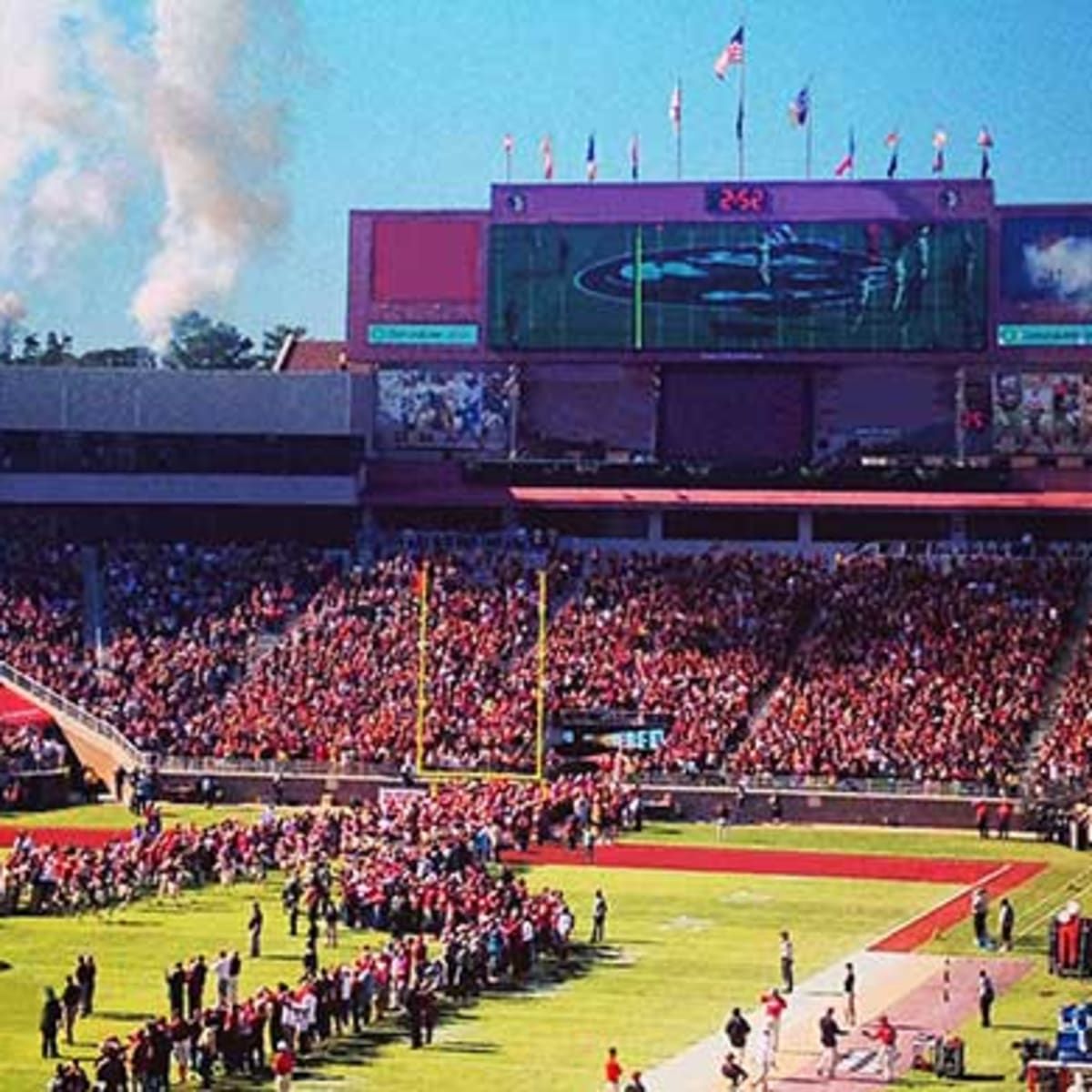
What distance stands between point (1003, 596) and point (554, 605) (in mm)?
11844

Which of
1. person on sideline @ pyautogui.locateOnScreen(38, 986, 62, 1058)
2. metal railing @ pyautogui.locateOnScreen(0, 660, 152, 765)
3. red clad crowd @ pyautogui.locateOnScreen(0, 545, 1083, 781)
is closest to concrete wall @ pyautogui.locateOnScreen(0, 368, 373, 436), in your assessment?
red clad crowd @ pyautogui.locateOnScreen(0, 545, 1083, 781)

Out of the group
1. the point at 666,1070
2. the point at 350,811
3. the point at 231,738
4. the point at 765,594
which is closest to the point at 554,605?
the point at 765,594

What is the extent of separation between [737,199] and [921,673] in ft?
54.4

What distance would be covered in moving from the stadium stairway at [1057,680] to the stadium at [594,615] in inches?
5.2

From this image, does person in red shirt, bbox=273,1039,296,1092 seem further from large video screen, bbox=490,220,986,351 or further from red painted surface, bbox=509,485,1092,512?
large video screen, bbox=490,220,986,351

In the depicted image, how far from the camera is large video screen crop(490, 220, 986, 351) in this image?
7381 centimetres

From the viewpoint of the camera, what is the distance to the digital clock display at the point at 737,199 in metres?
75.1

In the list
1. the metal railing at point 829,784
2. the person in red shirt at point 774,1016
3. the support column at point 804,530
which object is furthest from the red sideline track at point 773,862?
the support column at point 804,530

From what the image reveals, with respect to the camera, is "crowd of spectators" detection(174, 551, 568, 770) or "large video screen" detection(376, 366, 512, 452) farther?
"large video screen" detection(376, 366, 512, 452)

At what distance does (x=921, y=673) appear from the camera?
214ft

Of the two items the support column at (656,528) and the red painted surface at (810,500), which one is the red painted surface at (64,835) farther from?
the support column at (656,528)

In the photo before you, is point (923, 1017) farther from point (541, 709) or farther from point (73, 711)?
point (73, 711)

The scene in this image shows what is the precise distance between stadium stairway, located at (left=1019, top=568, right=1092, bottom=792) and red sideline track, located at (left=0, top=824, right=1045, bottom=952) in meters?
6.92

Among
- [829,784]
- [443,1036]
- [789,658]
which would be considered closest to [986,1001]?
[443,1036]
